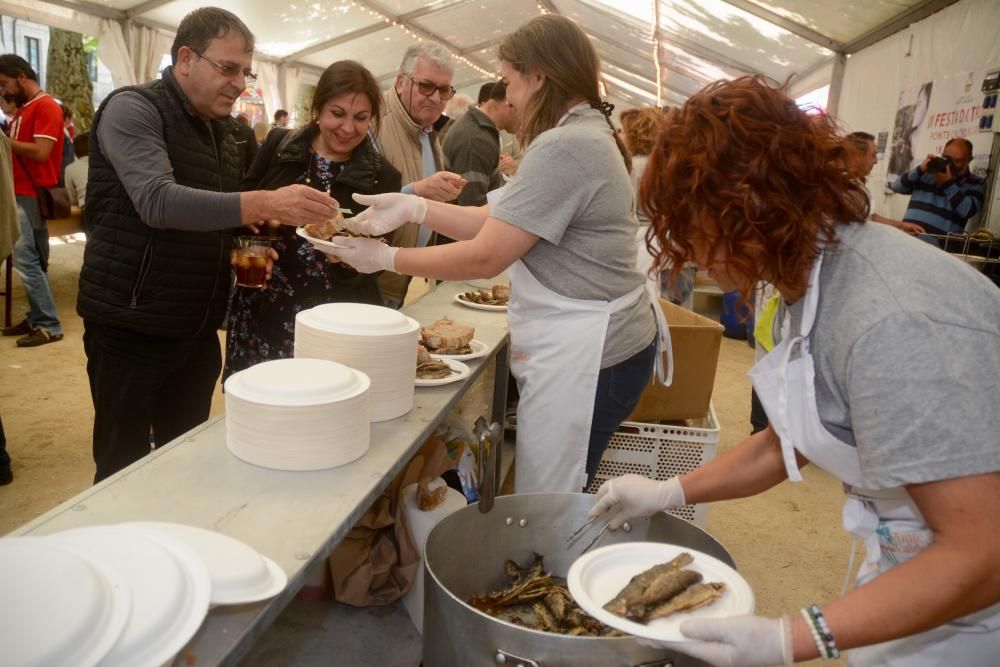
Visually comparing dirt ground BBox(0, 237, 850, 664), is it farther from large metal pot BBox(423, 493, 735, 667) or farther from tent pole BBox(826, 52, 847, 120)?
tent pole BBox(826, 52, 847, 120)

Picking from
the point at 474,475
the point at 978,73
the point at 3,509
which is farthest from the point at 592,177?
the point at 978,73

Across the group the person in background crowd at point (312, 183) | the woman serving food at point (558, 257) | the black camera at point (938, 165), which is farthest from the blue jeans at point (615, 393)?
the black camera at point (938, 165)

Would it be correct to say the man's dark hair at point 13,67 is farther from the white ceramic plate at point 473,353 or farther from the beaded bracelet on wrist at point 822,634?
the beaded bracelet on wrist at point 822,634

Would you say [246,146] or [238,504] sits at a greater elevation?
[246,146]

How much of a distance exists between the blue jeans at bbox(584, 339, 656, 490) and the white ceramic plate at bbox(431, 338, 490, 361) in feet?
1.33

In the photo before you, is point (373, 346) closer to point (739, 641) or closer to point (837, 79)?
point (739, 641)

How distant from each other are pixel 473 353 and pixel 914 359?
1.54 m

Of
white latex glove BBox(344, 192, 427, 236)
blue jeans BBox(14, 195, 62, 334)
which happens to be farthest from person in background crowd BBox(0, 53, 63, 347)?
white latex glove BBox(344, 192, 427, 236)

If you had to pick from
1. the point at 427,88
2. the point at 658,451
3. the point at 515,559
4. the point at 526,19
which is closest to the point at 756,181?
the point at 515,559

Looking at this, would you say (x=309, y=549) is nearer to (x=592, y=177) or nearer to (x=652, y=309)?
(x=592, y=177)

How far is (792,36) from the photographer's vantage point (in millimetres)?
7980

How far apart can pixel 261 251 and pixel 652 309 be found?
126cm

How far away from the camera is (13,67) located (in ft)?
15.9

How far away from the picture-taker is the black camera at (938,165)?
5336mm
